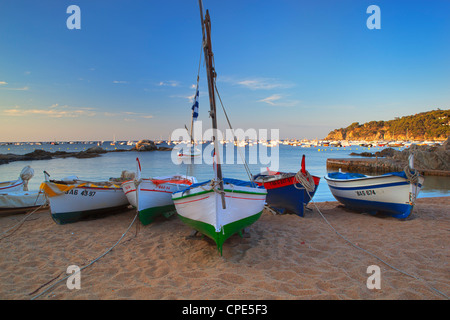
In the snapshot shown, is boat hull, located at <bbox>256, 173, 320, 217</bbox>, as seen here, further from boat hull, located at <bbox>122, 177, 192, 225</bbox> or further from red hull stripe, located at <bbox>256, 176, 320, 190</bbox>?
boat hull, located at <bbox>122, 177, 192, 225</bbox>

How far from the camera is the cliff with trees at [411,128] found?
112 metres

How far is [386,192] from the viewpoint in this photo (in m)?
8.50

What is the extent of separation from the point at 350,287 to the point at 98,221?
8.18 m

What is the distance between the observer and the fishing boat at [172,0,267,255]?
512 cm

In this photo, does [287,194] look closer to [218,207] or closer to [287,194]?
[287,194]

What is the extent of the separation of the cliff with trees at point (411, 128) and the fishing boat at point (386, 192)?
402ft

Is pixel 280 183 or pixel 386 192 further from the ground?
pixel 280 183

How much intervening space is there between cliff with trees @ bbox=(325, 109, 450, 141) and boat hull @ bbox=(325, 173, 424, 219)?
402 ft

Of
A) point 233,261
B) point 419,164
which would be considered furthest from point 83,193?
point 419,164

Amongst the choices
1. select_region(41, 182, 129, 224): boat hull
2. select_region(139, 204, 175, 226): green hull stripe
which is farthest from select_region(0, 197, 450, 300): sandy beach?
select_region(41, 182, 129, 224): boat hull

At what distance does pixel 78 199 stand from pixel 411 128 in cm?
16662
